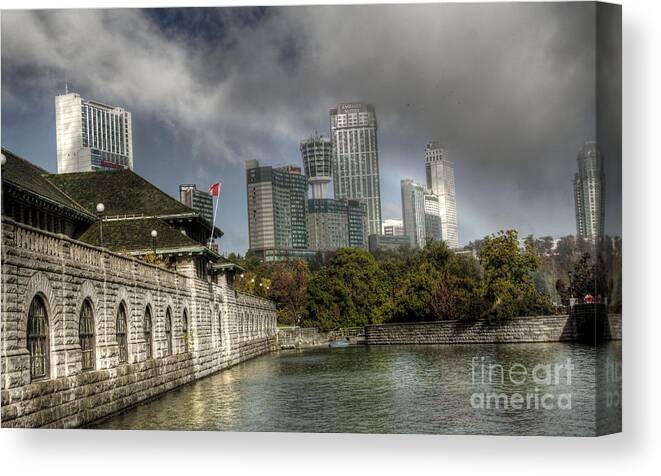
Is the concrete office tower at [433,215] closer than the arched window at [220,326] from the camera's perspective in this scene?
Yes

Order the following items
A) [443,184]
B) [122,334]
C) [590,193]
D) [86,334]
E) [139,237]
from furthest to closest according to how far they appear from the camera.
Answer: [139,237], [443,184], [122,334], [86,334], [590,193]

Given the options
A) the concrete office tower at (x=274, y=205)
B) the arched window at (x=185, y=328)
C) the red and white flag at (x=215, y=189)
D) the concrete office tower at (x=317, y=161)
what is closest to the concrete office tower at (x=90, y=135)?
the red and white flag at (x=215, y=189)

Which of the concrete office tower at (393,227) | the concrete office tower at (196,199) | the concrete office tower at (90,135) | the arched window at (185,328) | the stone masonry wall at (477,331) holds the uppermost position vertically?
the concrete office tower at (90,135)

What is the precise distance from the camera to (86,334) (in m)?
21.9

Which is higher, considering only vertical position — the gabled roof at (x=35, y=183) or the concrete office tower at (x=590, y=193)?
the gabled roof at (x=35, y=183)

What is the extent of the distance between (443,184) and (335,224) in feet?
17.9

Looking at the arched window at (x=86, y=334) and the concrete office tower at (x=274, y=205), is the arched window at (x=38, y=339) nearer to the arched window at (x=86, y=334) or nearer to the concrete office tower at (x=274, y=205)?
the arched window at (x=86, y=334)

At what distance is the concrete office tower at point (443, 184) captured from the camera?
24975 millimetres

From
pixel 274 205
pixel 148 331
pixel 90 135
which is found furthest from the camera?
pixel 148 331

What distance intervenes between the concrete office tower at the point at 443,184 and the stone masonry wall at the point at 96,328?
9.27m

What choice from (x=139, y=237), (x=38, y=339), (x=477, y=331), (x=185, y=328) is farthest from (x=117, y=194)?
(x=477, y=331)

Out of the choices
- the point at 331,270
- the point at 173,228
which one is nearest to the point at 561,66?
the point at 173,228

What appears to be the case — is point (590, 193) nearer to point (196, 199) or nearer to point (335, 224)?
point (335, 224)

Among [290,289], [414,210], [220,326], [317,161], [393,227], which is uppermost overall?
[317,161]
